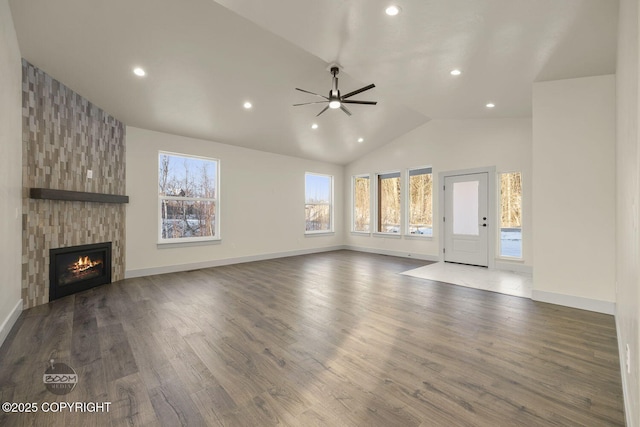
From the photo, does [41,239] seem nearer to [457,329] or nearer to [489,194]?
[457,329]

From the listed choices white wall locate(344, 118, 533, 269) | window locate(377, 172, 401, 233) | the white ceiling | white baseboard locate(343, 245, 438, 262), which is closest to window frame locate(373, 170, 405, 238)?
window locate(377, 172, 401, 233)

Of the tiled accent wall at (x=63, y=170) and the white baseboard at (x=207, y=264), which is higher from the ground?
the tiled accent wall at (x=63, y=170)

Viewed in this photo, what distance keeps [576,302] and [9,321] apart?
6.30 metres

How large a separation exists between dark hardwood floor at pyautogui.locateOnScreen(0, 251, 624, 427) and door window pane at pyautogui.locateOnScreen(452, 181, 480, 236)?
7.98ft

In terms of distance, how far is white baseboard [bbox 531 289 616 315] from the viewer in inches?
128

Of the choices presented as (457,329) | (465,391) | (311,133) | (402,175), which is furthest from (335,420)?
(402,175)

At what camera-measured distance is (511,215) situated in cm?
550

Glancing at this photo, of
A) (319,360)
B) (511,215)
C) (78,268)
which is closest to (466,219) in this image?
(511,215)

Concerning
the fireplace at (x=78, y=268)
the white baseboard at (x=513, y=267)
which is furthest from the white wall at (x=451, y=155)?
the fireplace at (x=78, y=268)

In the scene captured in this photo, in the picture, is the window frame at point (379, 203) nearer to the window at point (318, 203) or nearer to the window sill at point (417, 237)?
the window sill at point (417, 237)

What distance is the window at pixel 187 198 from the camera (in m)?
5.50

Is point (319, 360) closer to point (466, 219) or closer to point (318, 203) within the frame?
point (466, 219)

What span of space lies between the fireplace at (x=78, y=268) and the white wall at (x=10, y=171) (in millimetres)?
512

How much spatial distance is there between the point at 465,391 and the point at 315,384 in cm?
100
